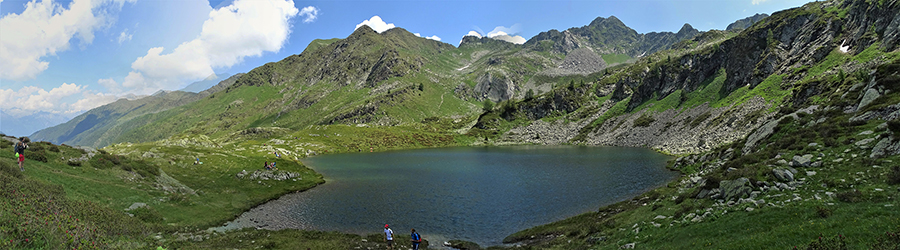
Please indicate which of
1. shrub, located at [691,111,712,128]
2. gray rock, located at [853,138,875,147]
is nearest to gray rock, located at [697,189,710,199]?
gray rock, located at [853,138,875,147]

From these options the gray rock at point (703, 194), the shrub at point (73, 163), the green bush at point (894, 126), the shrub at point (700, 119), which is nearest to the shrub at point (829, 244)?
the gray rock at point (703, 194)

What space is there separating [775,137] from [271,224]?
66603mm

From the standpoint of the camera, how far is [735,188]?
80.4 ft

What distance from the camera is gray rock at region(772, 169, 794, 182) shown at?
22.8 metres

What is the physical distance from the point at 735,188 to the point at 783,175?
2.90 m

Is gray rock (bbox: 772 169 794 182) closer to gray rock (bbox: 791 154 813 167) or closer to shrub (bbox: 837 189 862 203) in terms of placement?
gray rock (bbox: 791 154 813 167)

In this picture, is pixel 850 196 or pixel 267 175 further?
pixel 267 175

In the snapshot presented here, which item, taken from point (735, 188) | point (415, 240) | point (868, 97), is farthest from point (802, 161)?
point (415, 240)

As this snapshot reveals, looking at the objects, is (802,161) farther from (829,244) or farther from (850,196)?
(829,244)

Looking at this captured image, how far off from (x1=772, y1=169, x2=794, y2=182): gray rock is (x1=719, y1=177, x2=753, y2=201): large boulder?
1.82 metres

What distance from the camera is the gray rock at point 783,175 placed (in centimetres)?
2278

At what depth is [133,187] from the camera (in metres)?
42.3

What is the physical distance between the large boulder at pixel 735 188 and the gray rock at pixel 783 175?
182cm

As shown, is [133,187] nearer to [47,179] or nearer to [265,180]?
[47,179]
